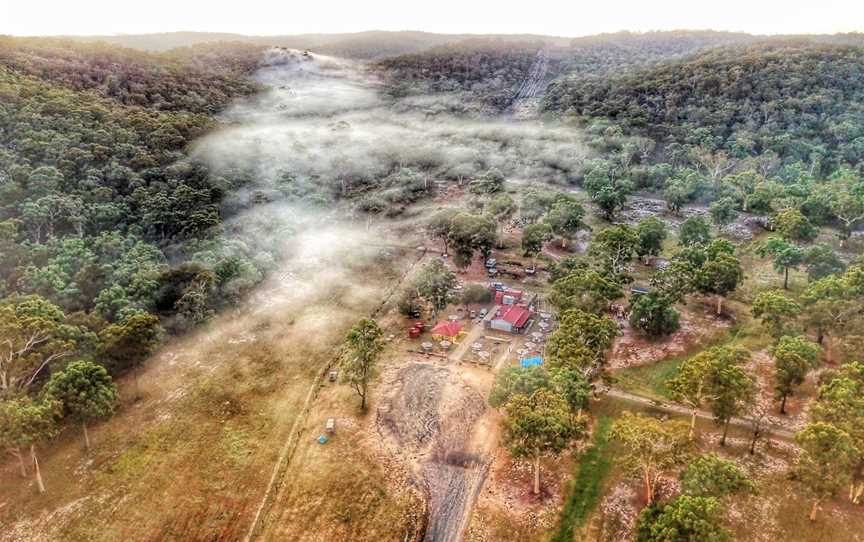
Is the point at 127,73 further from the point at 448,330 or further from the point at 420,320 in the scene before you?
the point at 448,330

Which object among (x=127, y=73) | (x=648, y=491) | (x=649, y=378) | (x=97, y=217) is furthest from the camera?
(x=127, y=73)

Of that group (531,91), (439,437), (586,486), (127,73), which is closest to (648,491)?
(586,486)

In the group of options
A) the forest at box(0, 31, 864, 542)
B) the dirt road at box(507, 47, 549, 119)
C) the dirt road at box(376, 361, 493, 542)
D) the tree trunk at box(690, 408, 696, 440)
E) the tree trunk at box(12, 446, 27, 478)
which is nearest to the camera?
the forest at box(0, 31, 864, 542)

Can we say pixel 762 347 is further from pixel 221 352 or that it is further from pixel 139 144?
pixel 139 144

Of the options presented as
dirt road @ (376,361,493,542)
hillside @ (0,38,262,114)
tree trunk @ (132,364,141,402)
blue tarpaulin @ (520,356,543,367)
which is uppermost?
hillside @ (0,38,262,114)

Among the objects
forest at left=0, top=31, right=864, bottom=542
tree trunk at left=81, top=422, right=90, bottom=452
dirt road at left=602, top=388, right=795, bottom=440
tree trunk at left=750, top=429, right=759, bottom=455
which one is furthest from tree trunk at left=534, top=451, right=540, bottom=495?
tree trunk at left=81, top=422, right=90, bottom=452

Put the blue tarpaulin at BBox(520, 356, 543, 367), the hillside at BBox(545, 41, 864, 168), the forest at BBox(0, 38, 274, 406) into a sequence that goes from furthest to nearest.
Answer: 1. the hillside at BBox(545, 41, 864, 168)
2. the blue tarpaulin at BBox(520, 356, 543, 367)
3. the forest at BBox(0, 38, 274, 406)

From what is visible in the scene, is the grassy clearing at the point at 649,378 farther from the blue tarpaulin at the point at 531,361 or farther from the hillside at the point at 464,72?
the hillside at the point at 464,72

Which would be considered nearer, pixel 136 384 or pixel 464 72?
pixel 136 384

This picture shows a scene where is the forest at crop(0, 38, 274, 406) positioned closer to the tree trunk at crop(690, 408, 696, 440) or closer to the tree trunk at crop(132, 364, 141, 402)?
the tree trunk at crop(132, 364, 141, 402)

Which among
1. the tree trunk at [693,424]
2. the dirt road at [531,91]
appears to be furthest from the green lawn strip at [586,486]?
the dirt road at [531,91]
